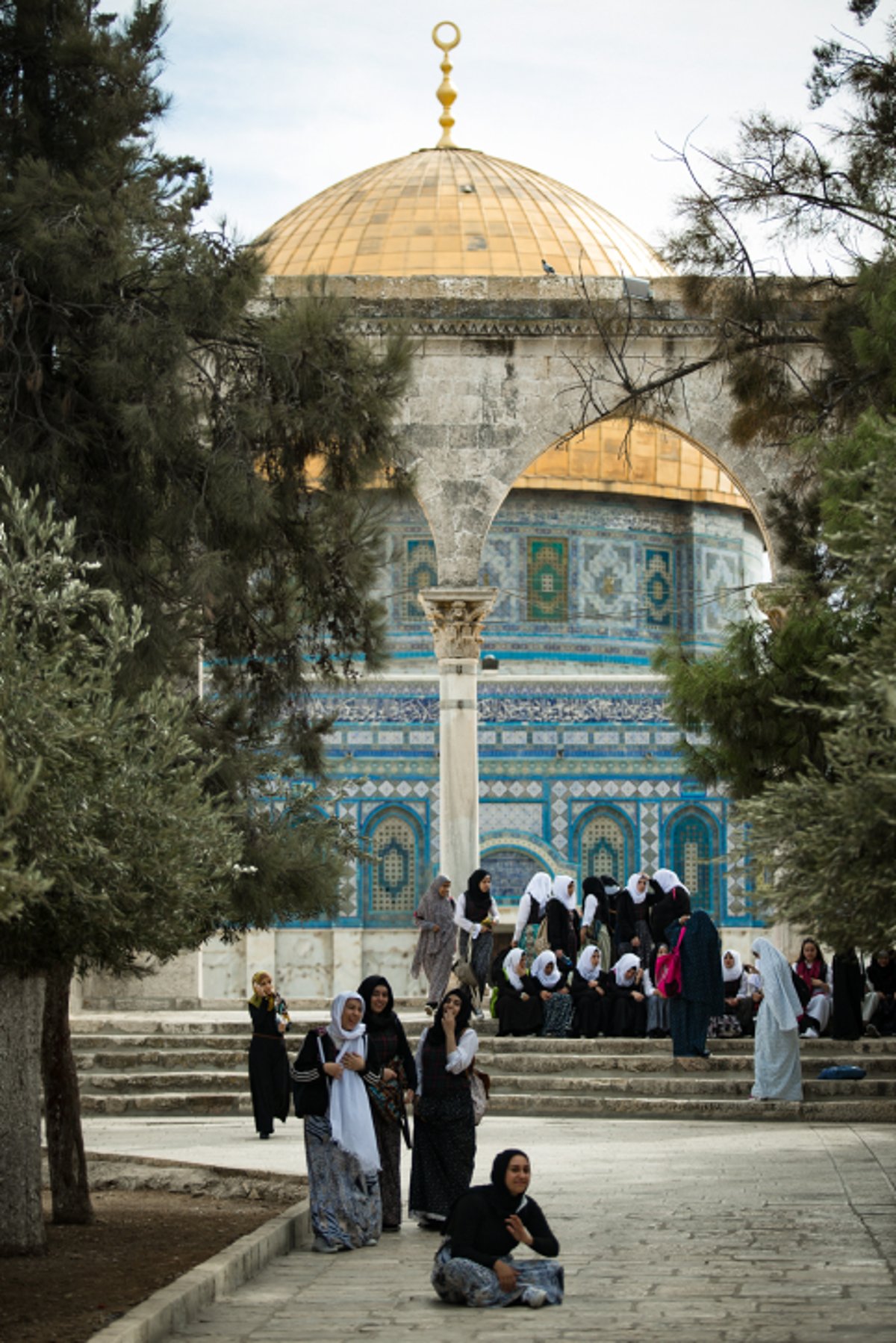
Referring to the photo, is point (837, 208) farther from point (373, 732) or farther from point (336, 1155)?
point (373, 732)

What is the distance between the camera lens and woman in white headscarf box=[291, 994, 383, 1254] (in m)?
7.83

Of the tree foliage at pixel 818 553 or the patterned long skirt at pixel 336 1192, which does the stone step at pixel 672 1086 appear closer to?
the tree foliage at pixel 818 553

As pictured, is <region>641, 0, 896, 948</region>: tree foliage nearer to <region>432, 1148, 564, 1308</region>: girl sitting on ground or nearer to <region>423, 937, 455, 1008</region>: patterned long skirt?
<region>432, 1148, 564, 1308</region>: girl sitting on ground

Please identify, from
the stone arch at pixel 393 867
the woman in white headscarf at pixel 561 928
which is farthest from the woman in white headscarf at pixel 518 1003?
the stone arch at pixel 393 867

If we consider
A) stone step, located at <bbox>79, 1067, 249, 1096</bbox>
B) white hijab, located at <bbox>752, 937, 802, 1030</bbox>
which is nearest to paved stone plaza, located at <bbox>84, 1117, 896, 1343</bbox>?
white hijab, located at <bbox>752, 937, 802, 1030</bbox>

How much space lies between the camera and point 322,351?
348 inches

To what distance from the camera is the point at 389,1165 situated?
27.3ft

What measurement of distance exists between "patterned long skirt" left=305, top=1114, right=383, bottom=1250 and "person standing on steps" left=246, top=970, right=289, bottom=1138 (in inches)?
145

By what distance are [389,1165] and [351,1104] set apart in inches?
18.7

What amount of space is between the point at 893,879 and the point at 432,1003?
30.2ft

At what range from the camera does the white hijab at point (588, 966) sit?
14586 millimetres

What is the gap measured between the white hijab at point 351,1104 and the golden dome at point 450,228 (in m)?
18.5

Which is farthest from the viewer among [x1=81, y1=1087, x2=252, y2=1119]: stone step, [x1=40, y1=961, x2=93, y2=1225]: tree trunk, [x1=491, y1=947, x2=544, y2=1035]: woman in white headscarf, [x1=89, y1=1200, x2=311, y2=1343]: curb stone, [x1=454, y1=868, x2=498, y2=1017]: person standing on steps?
Result: [x1=454, y1=868, x2=498, y2=1017]: person standing on steps

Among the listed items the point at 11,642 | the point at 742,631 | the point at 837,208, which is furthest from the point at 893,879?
the point at 742,631
